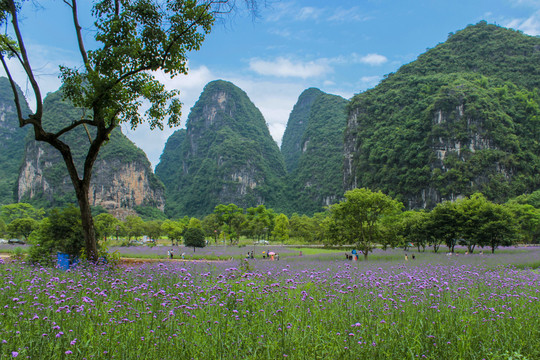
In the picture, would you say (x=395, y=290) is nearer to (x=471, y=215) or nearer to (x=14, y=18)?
(x=14, y=18)

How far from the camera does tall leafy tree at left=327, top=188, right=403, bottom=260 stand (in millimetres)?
26250

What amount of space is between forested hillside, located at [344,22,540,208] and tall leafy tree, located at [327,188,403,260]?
7707 cm

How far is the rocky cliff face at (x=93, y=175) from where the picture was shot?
6284 inches

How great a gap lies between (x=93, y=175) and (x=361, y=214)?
171370 mm

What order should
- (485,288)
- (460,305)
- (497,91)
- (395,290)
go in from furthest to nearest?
(497,91)
(485,288)
(395,290)
(460,305)

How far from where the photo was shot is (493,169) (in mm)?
94688

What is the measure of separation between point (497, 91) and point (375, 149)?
137 feet

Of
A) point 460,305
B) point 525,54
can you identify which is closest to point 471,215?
point 460,305

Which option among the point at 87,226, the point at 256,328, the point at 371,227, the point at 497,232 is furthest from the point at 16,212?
the point at 256,328

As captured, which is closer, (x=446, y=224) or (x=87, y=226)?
(x=87, y=226)

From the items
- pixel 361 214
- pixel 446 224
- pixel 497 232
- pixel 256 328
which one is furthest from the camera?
pixel 446 224

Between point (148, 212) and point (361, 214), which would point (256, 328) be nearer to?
point (361, 214)

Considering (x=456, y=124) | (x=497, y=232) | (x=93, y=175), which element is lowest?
(x=497, y=232)

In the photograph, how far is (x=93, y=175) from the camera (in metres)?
170
